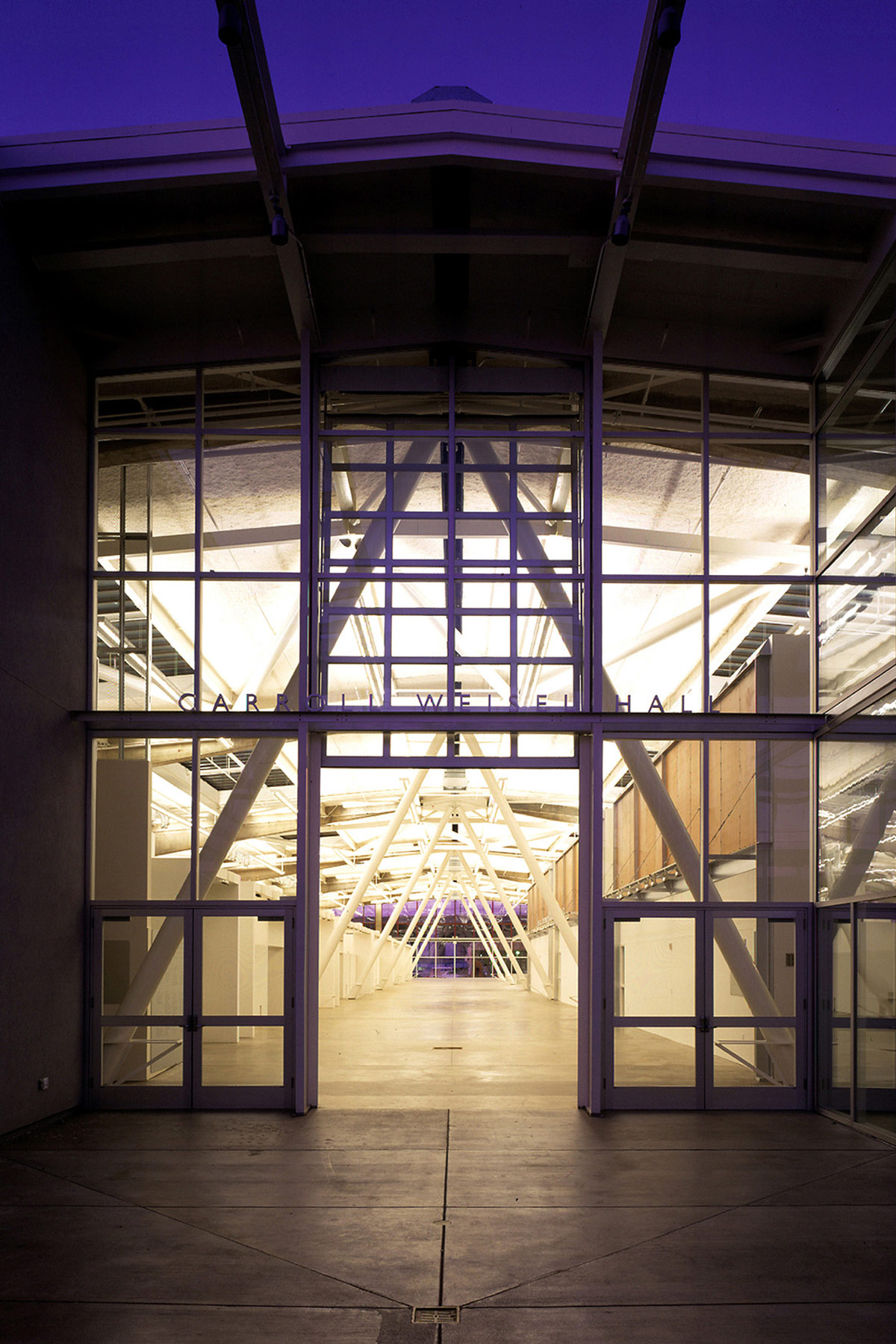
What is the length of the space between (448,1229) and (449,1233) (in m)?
0.10

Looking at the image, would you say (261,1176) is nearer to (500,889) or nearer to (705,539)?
(705,539)

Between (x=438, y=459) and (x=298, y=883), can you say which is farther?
(x=438, y=459)

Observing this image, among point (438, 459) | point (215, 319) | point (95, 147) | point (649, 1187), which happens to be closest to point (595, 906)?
point (649, 1187)

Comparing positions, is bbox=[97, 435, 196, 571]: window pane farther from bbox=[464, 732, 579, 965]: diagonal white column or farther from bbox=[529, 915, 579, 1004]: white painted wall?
bbox=[529, 915, 579, 1004]: white painted wall

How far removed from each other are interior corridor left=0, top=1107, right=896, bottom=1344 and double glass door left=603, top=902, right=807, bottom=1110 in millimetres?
999

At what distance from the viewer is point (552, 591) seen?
1414cm

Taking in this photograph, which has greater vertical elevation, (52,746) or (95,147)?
(95,147)

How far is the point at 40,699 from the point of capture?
499 inches

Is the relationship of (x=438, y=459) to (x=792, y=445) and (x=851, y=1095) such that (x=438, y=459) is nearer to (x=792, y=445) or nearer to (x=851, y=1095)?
(x=792, y=445)

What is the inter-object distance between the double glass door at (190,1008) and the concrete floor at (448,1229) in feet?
1.24

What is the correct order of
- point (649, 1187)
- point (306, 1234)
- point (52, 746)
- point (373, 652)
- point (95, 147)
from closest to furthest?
point (306, 1234), point (649, 1187), point (95, 147), point (52, 746), point (373, 652)

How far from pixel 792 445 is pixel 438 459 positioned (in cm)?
414

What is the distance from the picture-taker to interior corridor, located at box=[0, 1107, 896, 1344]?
6.45m

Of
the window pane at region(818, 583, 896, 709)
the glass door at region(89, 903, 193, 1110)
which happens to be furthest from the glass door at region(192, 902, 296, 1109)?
the window pane at region(818, 583, 896, 709)
